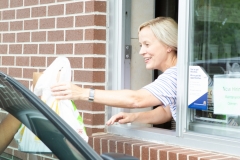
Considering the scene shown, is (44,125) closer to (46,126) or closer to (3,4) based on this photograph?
(46,126)

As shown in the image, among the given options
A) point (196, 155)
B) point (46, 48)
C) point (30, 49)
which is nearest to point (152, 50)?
point (196, 155)

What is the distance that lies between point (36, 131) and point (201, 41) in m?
2.09

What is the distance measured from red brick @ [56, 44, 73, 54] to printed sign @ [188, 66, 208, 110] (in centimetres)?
130

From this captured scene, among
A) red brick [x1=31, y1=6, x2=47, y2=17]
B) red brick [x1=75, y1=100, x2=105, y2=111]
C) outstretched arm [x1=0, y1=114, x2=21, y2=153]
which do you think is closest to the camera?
outstretched arm [x1=0, y1=114, x2=21, y2=153]

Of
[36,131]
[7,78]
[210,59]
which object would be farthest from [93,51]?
[36,131]

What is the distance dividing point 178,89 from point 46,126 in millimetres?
1929

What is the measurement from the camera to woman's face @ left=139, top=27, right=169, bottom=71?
4.97 metres

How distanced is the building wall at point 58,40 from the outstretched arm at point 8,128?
2.25m

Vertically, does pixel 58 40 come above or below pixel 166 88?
above

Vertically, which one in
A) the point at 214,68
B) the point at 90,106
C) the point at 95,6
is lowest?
the point at 90,106

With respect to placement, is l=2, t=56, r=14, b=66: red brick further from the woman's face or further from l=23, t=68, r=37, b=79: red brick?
the woman's face

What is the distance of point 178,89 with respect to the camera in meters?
4.88

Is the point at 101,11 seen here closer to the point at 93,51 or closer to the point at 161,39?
the point at 93,51

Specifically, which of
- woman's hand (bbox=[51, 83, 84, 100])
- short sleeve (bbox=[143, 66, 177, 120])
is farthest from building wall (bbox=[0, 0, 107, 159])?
woman's hand (bbox=[51, 83, 84, 100])
